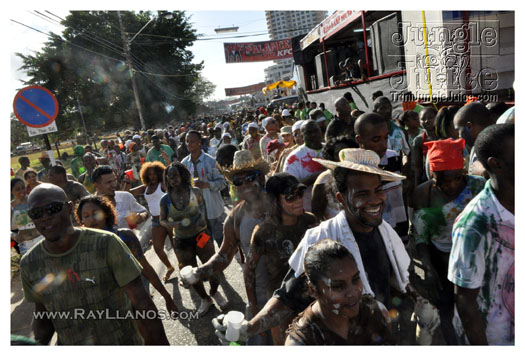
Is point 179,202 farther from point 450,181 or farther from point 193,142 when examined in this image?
point 450,181

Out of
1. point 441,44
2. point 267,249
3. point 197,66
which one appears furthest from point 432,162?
point 197,66

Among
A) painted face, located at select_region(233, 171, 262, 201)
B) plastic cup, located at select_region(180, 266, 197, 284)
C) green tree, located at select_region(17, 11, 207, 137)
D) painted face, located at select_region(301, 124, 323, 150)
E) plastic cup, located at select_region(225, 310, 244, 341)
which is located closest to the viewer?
plastic cup, located at select_region(225, 310, 244, 341)

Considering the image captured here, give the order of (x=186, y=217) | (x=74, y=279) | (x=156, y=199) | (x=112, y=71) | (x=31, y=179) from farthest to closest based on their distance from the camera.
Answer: (x=112, y=71) < (x=31, y=179) < (x=156, y=199) < (x=186, y=217) < (x=74, y=279)

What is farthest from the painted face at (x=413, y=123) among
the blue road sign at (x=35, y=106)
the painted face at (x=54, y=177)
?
the painted face at (x=54, y=177)

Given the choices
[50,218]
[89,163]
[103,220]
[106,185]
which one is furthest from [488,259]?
[89,163]

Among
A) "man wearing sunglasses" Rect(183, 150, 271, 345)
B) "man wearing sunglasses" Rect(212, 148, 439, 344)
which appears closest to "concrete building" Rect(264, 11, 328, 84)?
"man wearing sunglasses" Rect(183, 150, 271, 345)

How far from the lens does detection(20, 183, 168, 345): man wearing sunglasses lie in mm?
1926

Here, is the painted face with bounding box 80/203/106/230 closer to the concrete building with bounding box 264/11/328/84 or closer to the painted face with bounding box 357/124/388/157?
the painted face with bounding box 357/124/388/157

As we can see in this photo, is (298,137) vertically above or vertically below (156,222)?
above

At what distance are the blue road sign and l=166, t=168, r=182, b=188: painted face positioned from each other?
167 cm

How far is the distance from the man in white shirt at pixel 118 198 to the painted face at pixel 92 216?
86 centimetres

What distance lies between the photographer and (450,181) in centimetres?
250

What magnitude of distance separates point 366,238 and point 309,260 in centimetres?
50

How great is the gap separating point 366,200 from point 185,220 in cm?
246
